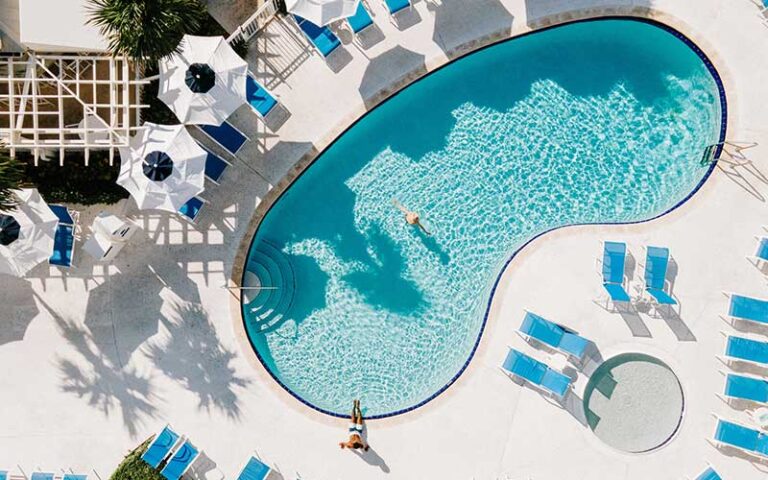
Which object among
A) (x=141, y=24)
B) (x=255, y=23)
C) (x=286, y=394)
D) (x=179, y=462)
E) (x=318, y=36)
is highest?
(x=318, y=36)

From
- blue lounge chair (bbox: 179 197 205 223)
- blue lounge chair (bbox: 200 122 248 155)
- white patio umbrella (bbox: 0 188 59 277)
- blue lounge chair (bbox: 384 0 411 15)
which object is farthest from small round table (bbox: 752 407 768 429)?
white patio umbrella (bbox: 0 188 59 277)

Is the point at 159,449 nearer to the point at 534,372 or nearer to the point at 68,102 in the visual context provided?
the point at 68,102

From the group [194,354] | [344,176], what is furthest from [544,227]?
[194,354]

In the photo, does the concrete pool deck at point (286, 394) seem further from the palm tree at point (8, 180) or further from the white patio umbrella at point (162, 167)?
the palm tree at point (8, 180)

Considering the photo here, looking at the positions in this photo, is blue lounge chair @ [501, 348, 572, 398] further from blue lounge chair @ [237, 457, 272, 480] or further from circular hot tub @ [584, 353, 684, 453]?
blue lounge chair @ [237, 457, 272, 480]

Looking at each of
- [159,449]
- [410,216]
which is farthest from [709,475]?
[159,449]

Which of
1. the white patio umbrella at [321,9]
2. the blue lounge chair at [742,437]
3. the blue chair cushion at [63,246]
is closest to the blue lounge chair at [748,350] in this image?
the blue lounge chair at [742,437]
